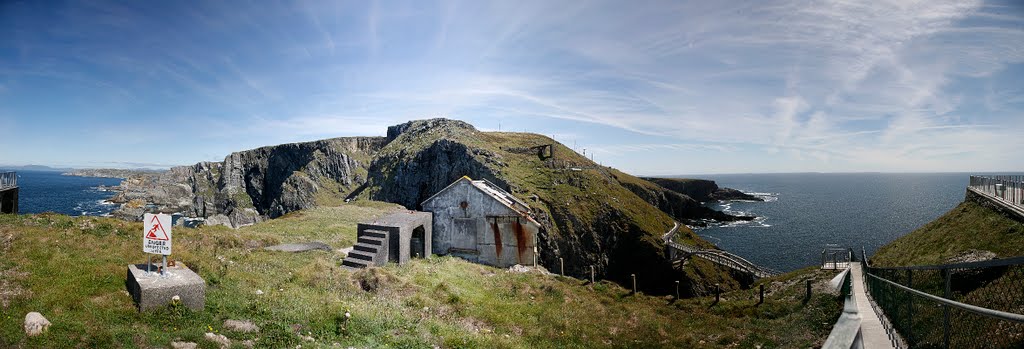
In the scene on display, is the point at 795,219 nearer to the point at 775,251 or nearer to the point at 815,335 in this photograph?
the point at 775,251

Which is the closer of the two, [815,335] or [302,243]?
[815,335]

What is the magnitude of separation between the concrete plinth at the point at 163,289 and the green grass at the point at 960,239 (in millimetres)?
26696

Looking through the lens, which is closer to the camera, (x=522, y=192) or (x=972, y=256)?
(x=972, y=256)

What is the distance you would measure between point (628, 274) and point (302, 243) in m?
47.5

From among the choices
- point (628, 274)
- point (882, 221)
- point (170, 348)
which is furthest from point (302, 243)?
point (882, 221)

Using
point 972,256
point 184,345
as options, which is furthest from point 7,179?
point 972,256

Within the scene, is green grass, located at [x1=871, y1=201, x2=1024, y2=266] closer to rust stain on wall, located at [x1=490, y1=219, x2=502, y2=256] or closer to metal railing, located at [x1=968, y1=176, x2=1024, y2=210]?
metal railing, located at [x1=968, y1=176, x2=1024, y2=210]

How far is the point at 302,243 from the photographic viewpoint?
70.9 ft

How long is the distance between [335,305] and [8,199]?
25.9m

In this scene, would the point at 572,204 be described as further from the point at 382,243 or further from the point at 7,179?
the point at 7,179

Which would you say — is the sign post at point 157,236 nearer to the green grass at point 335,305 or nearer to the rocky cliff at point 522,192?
the green grass at point 335,305

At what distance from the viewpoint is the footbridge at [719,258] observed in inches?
1937

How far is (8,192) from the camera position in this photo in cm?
2228

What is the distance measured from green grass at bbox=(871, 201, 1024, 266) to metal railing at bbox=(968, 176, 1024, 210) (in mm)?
873
